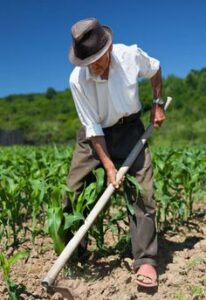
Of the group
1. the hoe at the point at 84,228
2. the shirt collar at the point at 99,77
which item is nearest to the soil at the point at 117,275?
the hoe at the point at 84,228

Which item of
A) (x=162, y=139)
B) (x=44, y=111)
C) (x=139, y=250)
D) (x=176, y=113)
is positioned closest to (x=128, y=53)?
(x=139, y=250)

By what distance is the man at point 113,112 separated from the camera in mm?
3162

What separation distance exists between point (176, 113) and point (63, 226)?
32463mm

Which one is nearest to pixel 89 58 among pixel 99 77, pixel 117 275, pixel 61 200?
A: pixel 99 77

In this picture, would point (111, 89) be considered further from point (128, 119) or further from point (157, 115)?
point (157, 115)

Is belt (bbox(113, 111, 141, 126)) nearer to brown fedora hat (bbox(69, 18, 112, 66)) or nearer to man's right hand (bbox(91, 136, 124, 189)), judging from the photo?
man's right hand (bbox(91, 136, 124, 189))

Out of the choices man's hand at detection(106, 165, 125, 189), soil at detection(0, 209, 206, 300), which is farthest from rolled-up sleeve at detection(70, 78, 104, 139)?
soil at detection(0, 209, 206, 300)

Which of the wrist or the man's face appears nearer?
the man's face

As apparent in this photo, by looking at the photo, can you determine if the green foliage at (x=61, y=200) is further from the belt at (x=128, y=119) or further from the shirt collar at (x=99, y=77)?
the shirt collar at (x=99, y=77)

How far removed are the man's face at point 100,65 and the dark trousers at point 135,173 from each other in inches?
18.1

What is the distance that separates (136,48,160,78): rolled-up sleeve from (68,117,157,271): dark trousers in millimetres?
332

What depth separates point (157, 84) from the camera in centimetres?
371

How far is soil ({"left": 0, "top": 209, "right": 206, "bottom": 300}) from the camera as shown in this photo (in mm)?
3189

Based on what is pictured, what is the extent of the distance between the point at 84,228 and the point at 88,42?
1.12 meters
